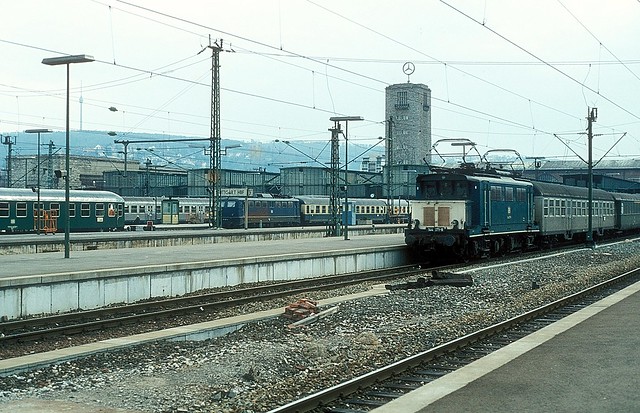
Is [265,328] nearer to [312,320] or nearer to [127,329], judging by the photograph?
[312,320]

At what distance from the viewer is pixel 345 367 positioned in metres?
11.0

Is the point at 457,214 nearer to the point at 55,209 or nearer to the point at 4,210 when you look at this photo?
the point at 4,210

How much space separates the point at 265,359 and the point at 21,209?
127ft

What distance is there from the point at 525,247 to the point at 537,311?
879 inches

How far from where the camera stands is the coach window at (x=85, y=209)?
50644 mm

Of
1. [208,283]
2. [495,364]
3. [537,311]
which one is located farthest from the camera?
[208,283]

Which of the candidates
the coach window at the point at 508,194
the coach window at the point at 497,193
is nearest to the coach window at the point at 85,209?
the coach window at the point at 508,194

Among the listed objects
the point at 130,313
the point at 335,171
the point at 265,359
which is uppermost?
the point at 335,171

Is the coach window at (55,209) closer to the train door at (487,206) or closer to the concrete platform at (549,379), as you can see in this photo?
the train door at (487,206)

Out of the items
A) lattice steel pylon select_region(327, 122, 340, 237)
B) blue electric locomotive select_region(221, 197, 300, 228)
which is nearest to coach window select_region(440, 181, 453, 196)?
lattice steel pylon select_region(327, 122, 340, 237)

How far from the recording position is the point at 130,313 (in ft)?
59.6

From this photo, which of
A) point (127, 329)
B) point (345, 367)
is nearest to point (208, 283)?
point (127, 329)

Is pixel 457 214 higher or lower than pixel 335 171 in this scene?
lower

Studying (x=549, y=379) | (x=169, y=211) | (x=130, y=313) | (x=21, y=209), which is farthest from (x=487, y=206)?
(x=169, y=211)
